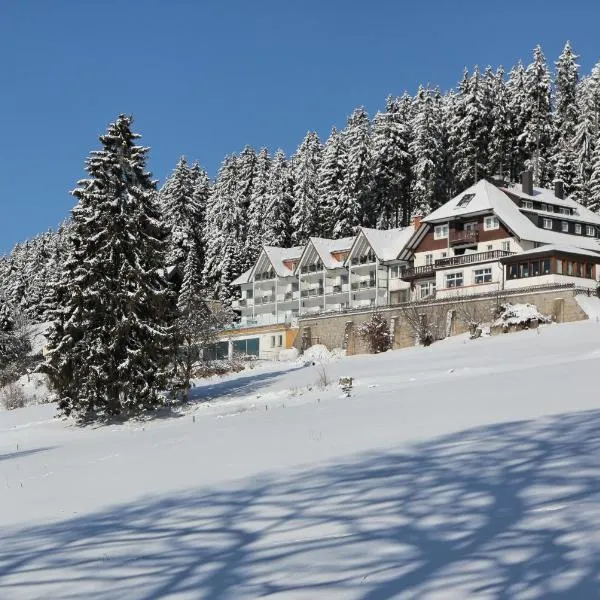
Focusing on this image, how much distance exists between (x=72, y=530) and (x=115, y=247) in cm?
2450

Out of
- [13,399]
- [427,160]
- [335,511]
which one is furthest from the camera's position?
[427,160]

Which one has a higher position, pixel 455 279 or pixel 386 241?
pixel 386 241

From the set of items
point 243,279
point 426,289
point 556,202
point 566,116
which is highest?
point 566,116

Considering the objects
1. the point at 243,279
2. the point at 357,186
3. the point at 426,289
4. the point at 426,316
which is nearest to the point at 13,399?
the point at 426,316

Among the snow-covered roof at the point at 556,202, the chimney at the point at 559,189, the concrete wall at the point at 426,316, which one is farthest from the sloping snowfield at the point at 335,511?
the chimney at the point at 559,189

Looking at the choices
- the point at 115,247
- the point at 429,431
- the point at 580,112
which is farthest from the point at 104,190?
the point at 580,112

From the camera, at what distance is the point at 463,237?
62812 mm

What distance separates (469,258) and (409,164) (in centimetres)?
2634

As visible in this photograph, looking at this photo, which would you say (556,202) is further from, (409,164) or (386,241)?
(409,164)

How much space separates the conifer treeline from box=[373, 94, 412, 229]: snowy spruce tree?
115mm

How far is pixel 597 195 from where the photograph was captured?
72.6 metres

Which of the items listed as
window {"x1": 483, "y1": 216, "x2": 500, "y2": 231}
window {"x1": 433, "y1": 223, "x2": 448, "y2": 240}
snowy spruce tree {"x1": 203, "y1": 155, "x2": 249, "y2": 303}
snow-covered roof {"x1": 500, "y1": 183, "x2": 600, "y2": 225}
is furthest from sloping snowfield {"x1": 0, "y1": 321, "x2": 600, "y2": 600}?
snowy spruce tree {"x1": 203, "y1": 155, "x2": 249, "y2": 303}

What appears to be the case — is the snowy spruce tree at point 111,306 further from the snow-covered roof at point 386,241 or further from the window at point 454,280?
the snow-covered roof at point 386,241

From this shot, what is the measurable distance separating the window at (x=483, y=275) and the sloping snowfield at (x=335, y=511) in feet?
141
